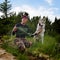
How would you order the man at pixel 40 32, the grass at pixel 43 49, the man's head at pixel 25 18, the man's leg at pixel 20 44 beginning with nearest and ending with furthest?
the grass at pixel 43 49 < the man's leg at pixel 20 44 < the man's head at pixel 25 18 < the man at pixel 40 32

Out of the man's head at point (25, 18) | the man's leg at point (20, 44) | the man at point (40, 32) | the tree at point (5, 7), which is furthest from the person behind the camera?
the tree at point (5, 7)

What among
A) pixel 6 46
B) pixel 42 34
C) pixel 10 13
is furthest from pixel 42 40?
pixel 10 13

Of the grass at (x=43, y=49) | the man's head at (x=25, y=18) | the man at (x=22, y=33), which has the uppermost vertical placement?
the man's head at (x=25, y=18)

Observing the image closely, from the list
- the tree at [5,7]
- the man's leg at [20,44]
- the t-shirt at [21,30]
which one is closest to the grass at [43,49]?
the man's leg at [20,44]

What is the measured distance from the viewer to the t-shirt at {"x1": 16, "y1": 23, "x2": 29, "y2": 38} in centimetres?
931

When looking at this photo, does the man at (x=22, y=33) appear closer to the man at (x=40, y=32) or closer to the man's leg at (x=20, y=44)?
the man's leg at (x=20, y=44)

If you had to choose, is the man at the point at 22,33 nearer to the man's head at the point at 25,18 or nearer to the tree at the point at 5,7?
the man's head at the point at 25,18

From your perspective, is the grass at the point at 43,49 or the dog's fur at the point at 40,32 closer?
the grass at the point at 43,49

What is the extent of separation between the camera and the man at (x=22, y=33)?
9.30m

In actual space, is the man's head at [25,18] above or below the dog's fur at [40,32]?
above

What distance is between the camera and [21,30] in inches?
366

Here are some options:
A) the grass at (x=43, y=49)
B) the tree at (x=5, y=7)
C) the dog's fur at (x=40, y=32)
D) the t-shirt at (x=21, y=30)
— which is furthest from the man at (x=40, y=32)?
the tree at (x=5, y=7)

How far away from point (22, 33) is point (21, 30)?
0.25 meters

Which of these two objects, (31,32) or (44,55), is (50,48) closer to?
(44,55)
